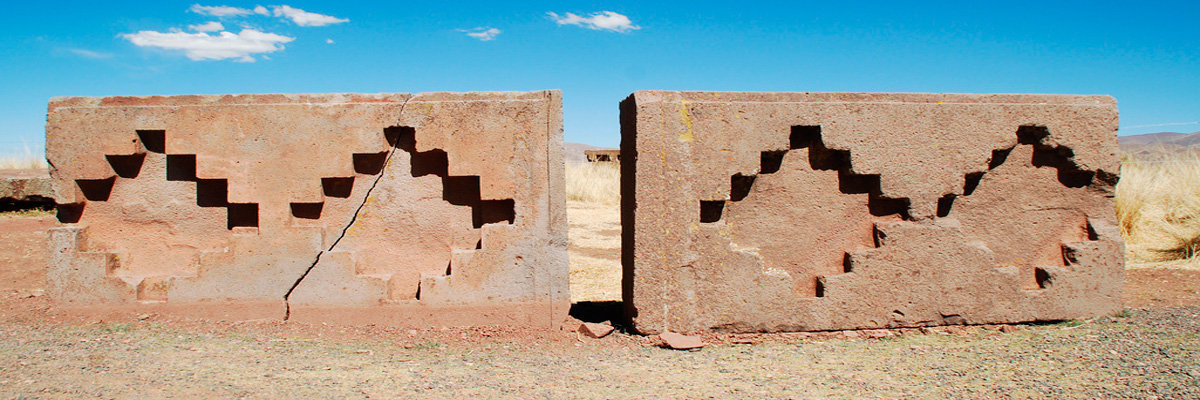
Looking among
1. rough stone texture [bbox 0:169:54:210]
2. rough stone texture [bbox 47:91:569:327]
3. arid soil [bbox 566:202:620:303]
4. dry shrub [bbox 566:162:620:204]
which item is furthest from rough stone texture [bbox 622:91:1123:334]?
dry shrub [bbox 566:162:620:204]

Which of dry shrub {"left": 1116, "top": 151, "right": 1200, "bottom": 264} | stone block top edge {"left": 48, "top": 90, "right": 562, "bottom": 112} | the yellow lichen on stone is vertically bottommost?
dry shrub {"left": 1116, "top": 151, "right": 1200, "bottom": 264}

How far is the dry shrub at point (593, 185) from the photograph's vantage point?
14828 mm

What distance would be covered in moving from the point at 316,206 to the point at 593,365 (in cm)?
174

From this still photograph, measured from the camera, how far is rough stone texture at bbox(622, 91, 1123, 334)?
3689 mm

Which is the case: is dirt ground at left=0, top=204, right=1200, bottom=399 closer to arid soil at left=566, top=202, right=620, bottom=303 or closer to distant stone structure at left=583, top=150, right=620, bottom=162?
arid soil at left=566, top=202, right=620, bottom=303

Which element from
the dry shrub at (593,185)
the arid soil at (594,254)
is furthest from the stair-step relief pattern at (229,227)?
the dry shrub at (593,185)

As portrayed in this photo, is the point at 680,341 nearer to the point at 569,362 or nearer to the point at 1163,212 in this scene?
the point at 569,362

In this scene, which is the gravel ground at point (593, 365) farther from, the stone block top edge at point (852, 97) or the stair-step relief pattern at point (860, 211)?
the stone block top edge at point (852, 97)

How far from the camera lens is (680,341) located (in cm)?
373

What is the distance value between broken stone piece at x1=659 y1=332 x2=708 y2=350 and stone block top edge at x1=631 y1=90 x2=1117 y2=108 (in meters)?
1.23

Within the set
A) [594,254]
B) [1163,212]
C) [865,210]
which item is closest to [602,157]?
[594,254]

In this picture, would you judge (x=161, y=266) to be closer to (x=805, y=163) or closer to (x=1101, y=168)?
(x=805, y=163)

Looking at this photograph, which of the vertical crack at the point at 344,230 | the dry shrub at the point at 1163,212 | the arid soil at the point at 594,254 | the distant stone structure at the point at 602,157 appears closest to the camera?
the vertical crack at the point at 344,230

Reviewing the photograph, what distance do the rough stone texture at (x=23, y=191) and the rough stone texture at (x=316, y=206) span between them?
6.50 m
